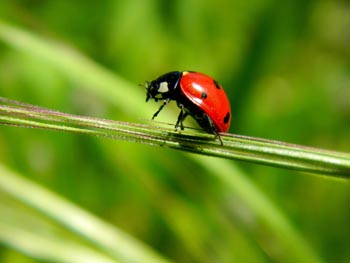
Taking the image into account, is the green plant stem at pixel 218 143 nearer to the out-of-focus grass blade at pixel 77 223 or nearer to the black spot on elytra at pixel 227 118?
the black spot on elytra at pixel 227 118

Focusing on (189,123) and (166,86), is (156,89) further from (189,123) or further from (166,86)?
(189,123)

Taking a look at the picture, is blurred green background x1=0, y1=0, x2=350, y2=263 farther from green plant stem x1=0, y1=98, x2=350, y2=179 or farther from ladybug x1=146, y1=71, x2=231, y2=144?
green plant stem x1=0, y1=98, x2=350, y2=179

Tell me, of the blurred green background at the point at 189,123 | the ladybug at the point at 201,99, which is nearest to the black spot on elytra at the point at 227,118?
the ladybug at the point at 201,99

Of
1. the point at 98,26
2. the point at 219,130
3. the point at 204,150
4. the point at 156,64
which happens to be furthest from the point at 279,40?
the point at 204,150

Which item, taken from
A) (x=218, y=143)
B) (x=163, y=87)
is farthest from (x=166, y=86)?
(x=218, y=143)

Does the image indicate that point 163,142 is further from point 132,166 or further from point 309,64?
point 309,64
